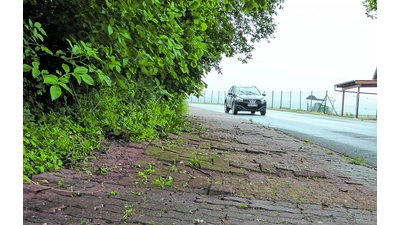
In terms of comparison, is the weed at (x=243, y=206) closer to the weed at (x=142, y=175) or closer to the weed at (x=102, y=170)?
the weed at (x=142, y=175)

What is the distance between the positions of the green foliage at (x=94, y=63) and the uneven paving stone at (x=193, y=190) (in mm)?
330

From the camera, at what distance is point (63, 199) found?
2.48 m

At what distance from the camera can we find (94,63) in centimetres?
395

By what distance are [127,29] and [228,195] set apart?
5.17ft

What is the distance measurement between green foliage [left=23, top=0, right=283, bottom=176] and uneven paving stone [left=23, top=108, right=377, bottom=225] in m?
0.33

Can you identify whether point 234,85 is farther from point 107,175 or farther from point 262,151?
point 107,175

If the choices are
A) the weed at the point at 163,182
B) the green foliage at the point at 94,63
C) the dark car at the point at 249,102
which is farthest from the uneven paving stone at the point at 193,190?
the dark car at the point at 249,102

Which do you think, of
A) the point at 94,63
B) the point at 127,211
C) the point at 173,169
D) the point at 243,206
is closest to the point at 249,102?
the point at 94,63

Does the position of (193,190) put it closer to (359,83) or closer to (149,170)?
(149,170)

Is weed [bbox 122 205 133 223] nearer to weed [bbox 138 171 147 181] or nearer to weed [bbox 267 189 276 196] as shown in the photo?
weed [bbox 138 171 147 181]

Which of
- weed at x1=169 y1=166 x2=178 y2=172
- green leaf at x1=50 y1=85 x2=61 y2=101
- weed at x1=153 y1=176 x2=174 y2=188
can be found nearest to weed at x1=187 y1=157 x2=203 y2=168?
weed at x1=169 y1=166 x2=178 y2=172

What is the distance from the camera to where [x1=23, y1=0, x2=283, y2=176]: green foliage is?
9.27 ft

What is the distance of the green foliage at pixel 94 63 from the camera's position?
9.27 ft

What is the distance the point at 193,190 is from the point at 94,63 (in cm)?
181
